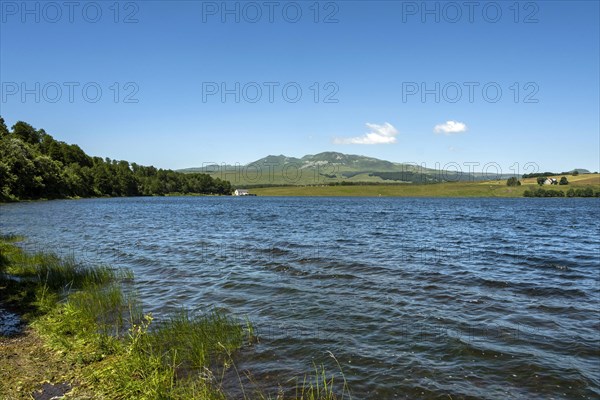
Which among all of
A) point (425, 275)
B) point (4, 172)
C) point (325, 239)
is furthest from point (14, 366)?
point (4, 172)

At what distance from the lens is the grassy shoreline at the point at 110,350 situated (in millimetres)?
8172

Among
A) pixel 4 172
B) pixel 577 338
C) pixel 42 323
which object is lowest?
pixel 577 338

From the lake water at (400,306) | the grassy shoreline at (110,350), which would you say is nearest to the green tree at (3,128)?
the lake water at (400,306)

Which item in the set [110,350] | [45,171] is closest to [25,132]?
[45,171]

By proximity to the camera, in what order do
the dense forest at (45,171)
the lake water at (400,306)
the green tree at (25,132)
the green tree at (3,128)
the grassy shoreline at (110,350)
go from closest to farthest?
1. the grassy shoreline at (110,350)
2. the lake water at (400,306)
3. the dense forest at (45,171)
4. the green tree at (3,128)
5. the green tree at (25,132)

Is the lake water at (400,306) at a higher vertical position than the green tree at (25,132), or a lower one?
lower

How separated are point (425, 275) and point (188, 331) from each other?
555 inches

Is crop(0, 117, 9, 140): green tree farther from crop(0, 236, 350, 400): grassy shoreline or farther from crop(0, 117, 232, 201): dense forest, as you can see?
crop(0, 236, 350, 400): grassy shoreline

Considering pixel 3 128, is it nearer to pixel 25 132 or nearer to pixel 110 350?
pixel 25 132

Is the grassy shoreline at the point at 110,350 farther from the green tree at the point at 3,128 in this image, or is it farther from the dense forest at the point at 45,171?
the green tree at the point at 3,128

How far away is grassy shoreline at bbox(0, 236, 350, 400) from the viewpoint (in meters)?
8.17

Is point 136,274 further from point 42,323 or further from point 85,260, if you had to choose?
point 42,323

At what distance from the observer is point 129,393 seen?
7.92 meters

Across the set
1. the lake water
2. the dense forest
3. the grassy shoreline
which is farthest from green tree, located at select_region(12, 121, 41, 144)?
the grassy shoreline
